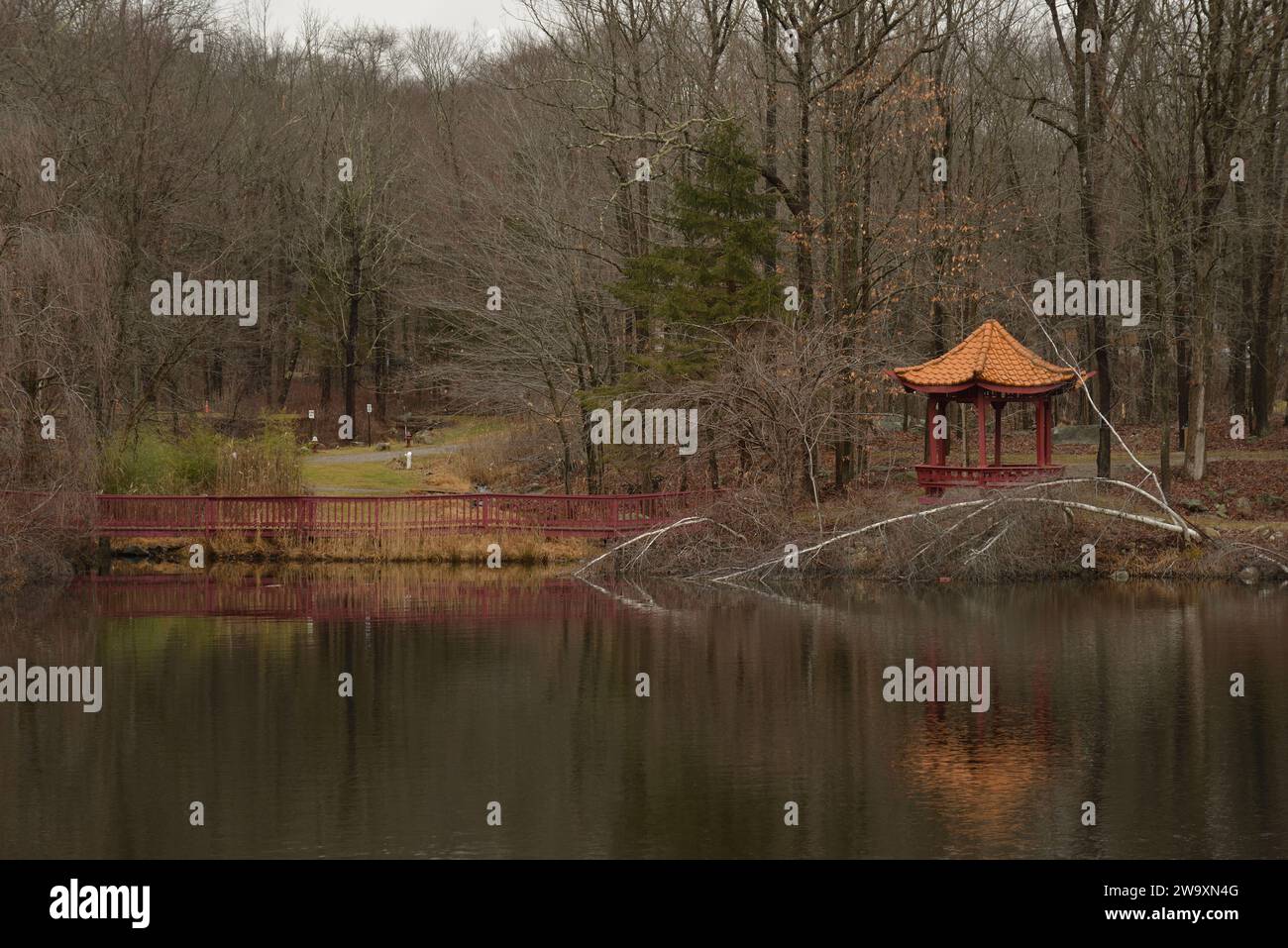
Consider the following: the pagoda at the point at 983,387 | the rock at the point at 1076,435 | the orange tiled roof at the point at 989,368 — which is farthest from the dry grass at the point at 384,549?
the rock at the point at 1076,435

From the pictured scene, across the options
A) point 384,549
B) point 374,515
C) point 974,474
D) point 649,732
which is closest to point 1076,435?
point 974,474

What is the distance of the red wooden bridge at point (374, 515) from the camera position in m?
33.7

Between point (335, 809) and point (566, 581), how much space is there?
18.1m

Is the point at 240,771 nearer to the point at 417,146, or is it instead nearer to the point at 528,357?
the point at 528,357

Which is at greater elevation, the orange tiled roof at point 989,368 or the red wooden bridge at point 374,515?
the orange tiled roof at point 989,368

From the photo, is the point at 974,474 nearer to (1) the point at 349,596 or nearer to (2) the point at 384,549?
(2) the point at 384,549

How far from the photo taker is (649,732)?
16.1 m

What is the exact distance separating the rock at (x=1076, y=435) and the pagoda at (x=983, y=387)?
1176cm

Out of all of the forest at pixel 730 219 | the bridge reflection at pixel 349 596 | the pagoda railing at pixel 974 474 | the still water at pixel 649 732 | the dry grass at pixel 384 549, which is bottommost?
the still water at pixel 649 732

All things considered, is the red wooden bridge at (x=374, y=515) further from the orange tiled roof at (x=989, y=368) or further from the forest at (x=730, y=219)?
the orange tiled roof at (x=989, y=368)

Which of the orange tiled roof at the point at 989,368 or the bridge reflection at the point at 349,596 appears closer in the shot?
the bridge reflection at the point at 349,596

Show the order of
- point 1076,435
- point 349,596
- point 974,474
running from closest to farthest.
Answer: point 349,596, point 974,474, point 1076,435

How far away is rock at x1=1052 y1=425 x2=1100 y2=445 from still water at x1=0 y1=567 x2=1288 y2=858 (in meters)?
19.7

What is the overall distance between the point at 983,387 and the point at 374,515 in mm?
14554
